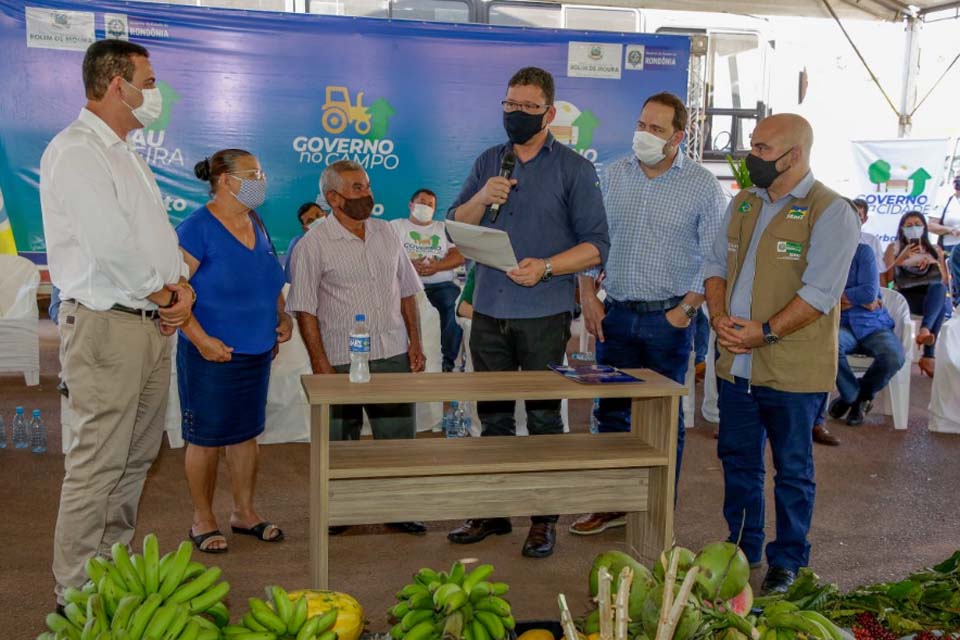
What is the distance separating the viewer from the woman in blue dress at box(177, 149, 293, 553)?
3.39 metres

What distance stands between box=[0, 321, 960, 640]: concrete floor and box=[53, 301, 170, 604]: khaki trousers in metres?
0.43

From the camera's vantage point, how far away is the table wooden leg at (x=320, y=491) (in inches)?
113

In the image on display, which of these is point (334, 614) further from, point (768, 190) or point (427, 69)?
point (427, 69)

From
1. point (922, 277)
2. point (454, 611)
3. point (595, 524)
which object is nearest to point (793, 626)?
point (454, 611)

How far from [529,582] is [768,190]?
174 centimetres

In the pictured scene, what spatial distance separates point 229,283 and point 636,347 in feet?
5.61

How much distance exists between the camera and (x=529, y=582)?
347 centimetres

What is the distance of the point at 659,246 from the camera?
379 cm

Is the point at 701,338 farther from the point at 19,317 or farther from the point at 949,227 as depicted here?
the point at 949,227

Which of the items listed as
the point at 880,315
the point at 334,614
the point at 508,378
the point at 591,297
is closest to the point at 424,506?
the point at 508,378

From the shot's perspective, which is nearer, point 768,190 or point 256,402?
point 768,190

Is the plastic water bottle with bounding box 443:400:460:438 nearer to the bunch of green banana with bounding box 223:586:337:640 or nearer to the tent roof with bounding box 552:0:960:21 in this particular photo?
the bunch of green banana with bounding box 223:586:337:640

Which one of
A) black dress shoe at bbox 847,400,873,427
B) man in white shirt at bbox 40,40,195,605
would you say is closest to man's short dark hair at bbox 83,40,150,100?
man in white shirt at bbox 40,40,195,605

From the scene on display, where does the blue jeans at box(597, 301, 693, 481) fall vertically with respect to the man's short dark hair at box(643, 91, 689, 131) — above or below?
below
